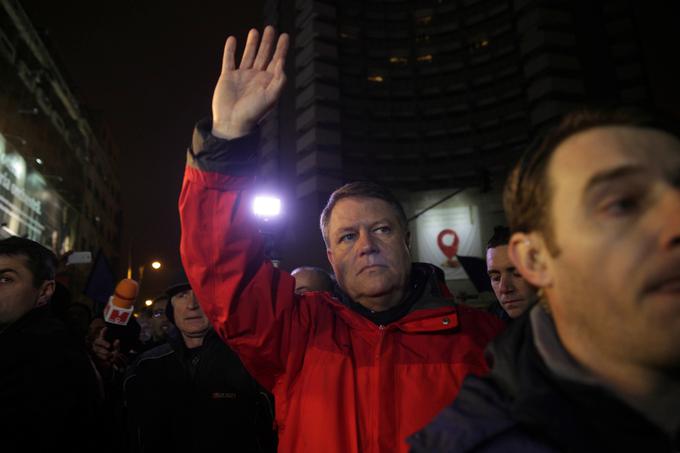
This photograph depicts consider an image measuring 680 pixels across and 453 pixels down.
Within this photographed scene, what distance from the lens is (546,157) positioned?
4.21 ft

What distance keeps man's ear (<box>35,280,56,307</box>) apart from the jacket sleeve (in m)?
2.03

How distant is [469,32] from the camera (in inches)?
1652

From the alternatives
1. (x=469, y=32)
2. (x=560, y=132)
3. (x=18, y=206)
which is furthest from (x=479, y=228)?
(x=560, y=132)

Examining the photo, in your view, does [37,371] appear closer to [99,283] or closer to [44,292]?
[44,292]

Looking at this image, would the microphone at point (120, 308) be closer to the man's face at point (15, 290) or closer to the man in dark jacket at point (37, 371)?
the man in dark jacket at point (37, 371)

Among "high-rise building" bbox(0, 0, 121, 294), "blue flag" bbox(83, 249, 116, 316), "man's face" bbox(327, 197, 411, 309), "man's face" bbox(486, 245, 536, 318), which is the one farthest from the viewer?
"high-rise building" bbox(0, 0, 121, 294)

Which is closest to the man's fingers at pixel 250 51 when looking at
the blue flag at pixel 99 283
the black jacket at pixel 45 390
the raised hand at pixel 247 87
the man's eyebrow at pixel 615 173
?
the raised hand at pixel 247 87

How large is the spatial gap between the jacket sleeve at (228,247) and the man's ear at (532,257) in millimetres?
1179

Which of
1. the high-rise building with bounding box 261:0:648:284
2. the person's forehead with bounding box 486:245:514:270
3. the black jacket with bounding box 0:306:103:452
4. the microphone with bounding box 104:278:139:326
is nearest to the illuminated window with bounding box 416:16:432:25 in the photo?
the high-rise building with bounding box 261:0:648:284

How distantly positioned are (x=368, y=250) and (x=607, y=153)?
140 cm

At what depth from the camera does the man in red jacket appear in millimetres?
1972

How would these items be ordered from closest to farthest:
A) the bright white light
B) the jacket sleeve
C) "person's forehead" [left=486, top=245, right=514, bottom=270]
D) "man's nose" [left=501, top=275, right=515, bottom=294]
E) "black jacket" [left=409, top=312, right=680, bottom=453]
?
"black jacket" [left=409, top=312, right=680, bottom=453], the jacket sleeve, "man's nose" [left=501, top=275, right=515, bottom=294], "person's forehead" [left=486, top=245, right=514, bottom=270], the bright white light

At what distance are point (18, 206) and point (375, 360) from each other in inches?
1014

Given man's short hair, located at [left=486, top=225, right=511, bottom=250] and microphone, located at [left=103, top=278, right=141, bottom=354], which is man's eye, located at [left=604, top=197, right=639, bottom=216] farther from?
microphone, located at [left=103, top=278, right=141, bottom=354]
